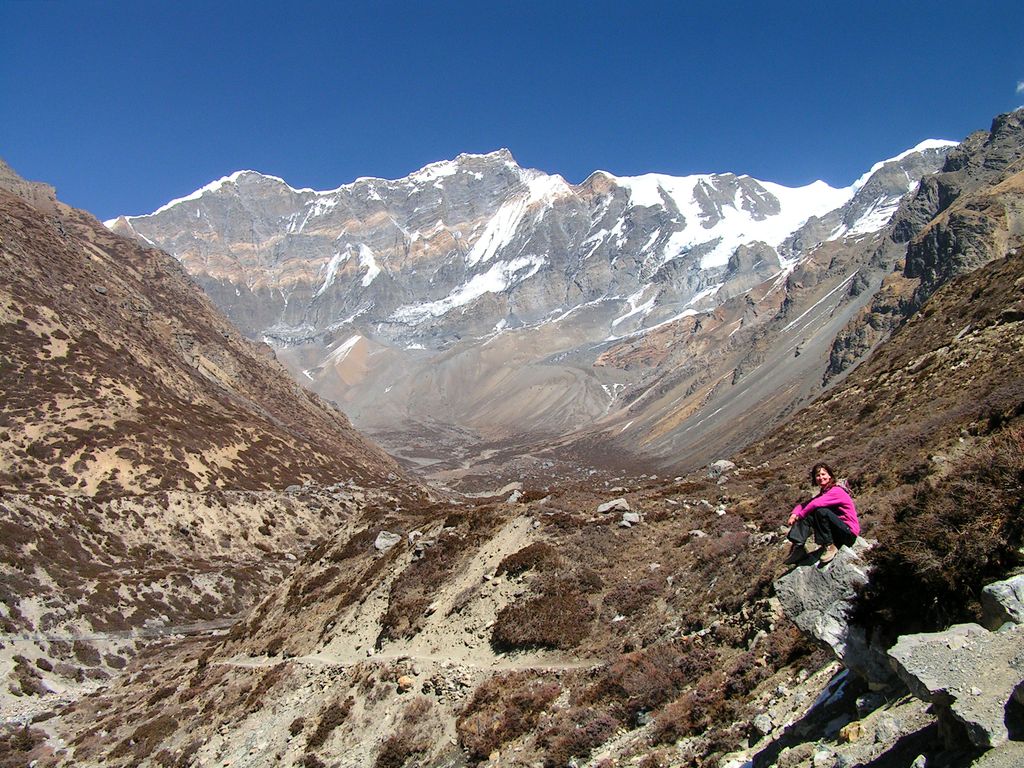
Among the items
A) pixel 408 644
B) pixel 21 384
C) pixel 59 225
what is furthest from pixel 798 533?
pixel 59 225

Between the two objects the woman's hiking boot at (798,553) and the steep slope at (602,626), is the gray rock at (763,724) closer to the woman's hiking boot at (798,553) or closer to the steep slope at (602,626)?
the steep slope at (602,626)

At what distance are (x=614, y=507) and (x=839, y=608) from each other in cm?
1643

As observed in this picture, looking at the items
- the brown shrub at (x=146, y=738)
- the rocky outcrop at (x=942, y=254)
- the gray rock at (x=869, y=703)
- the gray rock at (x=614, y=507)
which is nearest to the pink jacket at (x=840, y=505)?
the gray rock at (x=869, y=703)

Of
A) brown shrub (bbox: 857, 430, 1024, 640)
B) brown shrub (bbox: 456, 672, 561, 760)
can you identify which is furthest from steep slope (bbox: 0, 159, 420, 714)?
brown shrub (bbox: 857, 430, 1024, 640)

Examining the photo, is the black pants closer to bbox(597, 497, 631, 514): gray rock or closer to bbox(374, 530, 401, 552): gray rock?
bbox(597, 497, 631, 514): gray rock

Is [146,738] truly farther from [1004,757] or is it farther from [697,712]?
[1004,757]

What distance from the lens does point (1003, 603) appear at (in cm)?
681

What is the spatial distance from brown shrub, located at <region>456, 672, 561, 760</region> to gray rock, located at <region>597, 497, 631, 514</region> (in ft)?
29.6

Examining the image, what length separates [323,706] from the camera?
21.0 m

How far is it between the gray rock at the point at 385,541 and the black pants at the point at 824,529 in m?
23.0

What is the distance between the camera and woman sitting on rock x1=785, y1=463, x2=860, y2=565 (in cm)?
991

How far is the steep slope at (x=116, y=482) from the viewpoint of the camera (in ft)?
134

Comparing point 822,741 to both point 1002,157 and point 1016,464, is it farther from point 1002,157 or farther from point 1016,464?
point 1002,157

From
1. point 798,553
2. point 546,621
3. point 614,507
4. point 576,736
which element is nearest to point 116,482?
point 614,507
